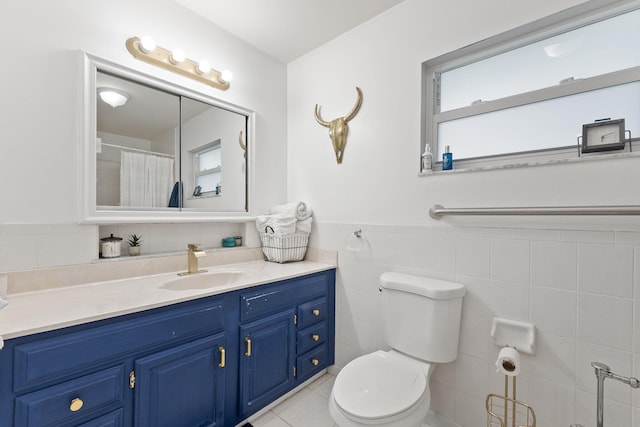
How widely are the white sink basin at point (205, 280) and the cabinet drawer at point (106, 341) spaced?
0.35 metres

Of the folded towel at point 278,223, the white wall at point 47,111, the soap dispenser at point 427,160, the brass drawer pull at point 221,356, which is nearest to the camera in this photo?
the white wall at point 47,111

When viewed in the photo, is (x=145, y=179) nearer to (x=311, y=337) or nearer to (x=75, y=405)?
(x=75, y=405)

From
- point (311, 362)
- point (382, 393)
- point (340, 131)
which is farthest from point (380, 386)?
point (340, 131)

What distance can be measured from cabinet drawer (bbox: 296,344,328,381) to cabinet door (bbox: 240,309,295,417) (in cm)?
7

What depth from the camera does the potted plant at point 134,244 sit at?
1.60m

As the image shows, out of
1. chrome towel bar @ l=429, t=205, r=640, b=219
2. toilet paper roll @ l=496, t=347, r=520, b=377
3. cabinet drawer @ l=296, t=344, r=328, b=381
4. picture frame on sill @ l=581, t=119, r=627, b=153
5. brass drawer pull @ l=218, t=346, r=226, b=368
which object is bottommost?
cabinet drawer @ l=296, t=344, r=328, b=381

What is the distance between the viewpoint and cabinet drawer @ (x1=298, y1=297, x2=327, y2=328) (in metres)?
1.78

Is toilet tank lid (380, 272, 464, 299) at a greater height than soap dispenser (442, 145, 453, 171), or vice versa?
soap dispenser (442, 145, 453, 171)

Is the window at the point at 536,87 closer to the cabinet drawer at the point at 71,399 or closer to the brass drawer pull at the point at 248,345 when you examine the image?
the brass drawer pull at the point at 248,345

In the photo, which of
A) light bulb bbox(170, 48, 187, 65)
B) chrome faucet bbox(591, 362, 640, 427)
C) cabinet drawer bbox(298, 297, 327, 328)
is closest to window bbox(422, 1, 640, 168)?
chrome faucet bbox(591, 362, 640, 427)

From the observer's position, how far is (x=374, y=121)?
184 centimetres

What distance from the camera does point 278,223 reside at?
6.57 feet

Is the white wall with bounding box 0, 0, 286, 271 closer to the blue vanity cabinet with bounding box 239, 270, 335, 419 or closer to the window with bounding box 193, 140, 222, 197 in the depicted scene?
the window with bounding box 193, 140, 222, 197

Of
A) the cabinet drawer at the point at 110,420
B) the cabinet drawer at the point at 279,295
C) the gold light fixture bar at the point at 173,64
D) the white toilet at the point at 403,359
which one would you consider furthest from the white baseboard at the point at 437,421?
the gold light fixture bar at the point at 173,64
